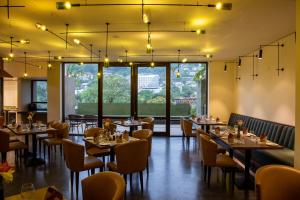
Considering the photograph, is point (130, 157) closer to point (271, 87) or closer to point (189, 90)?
point (271, 87)

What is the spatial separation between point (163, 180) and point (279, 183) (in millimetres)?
2697

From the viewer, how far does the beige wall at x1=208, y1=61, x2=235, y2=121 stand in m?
10.2

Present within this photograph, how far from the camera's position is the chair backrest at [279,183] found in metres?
2.69

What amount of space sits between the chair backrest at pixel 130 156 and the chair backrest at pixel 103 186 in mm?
1745

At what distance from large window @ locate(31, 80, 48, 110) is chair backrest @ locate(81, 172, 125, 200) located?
10.3m

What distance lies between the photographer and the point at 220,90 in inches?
402

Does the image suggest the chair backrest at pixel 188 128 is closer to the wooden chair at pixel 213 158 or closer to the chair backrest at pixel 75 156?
the wooden chair at pixel 213 158

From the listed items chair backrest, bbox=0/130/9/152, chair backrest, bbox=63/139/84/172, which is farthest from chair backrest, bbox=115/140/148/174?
chair backrest, bbox=0/130/9/152

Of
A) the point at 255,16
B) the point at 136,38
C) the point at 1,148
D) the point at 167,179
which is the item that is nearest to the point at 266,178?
the point at 167,179

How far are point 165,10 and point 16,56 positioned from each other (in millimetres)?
7253

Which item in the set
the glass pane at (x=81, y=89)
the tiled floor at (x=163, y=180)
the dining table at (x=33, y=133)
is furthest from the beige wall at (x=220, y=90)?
the dining table at (x=33, y=133)

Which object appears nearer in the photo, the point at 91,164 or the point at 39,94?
the point at 91,164

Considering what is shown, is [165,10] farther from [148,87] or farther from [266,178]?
[148,87]

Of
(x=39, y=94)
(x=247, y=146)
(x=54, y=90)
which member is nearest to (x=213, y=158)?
(x=247, y=146)
